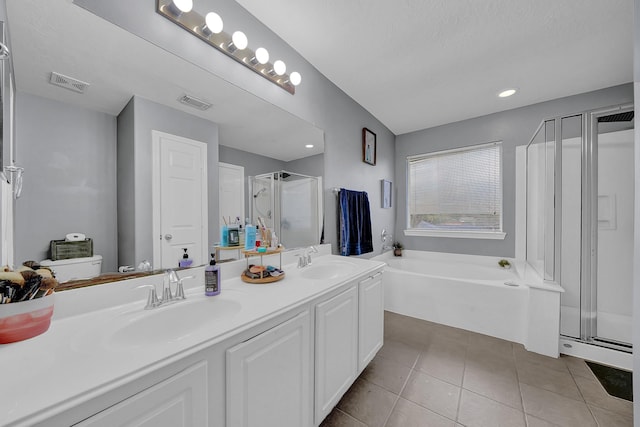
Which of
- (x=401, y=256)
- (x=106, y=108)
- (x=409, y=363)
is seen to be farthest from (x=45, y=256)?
(x=401, y=256)

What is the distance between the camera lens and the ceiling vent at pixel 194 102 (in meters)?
1.18

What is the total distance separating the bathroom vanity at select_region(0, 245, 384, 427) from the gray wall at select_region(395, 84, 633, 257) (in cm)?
233

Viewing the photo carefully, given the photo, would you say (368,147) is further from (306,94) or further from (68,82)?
(68,82)

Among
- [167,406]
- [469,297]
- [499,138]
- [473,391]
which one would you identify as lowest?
[473,391]

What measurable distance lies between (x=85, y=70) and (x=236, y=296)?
106cm

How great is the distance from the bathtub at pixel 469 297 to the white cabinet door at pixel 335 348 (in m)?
1.17

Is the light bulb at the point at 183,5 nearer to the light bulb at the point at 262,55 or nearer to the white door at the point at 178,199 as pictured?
the light bulb at the point at 262,55

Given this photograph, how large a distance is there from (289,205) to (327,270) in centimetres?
57

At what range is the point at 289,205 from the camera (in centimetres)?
179

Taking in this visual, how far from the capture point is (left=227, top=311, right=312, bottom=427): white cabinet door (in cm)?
78

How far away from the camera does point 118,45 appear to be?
0.97 m

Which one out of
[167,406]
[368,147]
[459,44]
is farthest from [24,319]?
[368,147]

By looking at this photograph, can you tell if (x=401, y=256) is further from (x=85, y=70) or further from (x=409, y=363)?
(x=85, y=70)

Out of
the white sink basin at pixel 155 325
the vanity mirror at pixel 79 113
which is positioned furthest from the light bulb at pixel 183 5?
the white sink basin at pixel 155 325
